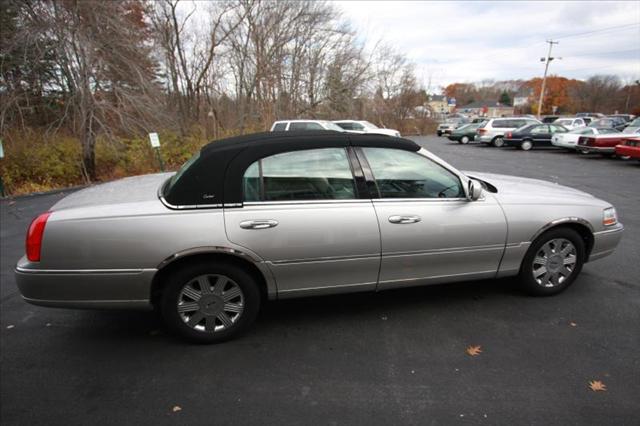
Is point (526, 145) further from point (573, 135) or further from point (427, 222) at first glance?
point (427, 222)

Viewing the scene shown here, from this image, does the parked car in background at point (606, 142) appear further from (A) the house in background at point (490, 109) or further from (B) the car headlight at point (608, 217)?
(A) the house in background at point (490, 109)

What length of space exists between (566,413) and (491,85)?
455ft

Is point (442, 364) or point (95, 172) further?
point (95, 172)

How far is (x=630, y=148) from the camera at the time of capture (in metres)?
13.0

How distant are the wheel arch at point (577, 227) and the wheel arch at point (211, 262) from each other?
247 centimetres

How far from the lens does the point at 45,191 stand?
10148mm

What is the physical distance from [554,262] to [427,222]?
152cm

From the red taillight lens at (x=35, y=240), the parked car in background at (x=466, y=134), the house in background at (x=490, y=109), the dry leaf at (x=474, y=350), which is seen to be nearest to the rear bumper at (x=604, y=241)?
the dry leaf at (x=474, y=350)

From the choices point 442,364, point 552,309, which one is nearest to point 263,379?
point 442,364

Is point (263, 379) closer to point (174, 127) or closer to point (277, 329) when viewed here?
point (277, 329)

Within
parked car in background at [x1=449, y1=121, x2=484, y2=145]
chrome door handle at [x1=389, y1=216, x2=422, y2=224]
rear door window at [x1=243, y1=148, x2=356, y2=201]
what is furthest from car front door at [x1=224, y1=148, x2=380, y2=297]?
parked car in background at [x1=449, y1=121, x2=484, y2=145]

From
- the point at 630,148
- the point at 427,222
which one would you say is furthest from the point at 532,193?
the point at 630,148

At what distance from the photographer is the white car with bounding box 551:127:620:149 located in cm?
1667

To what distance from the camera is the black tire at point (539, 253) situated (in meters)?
3.49
